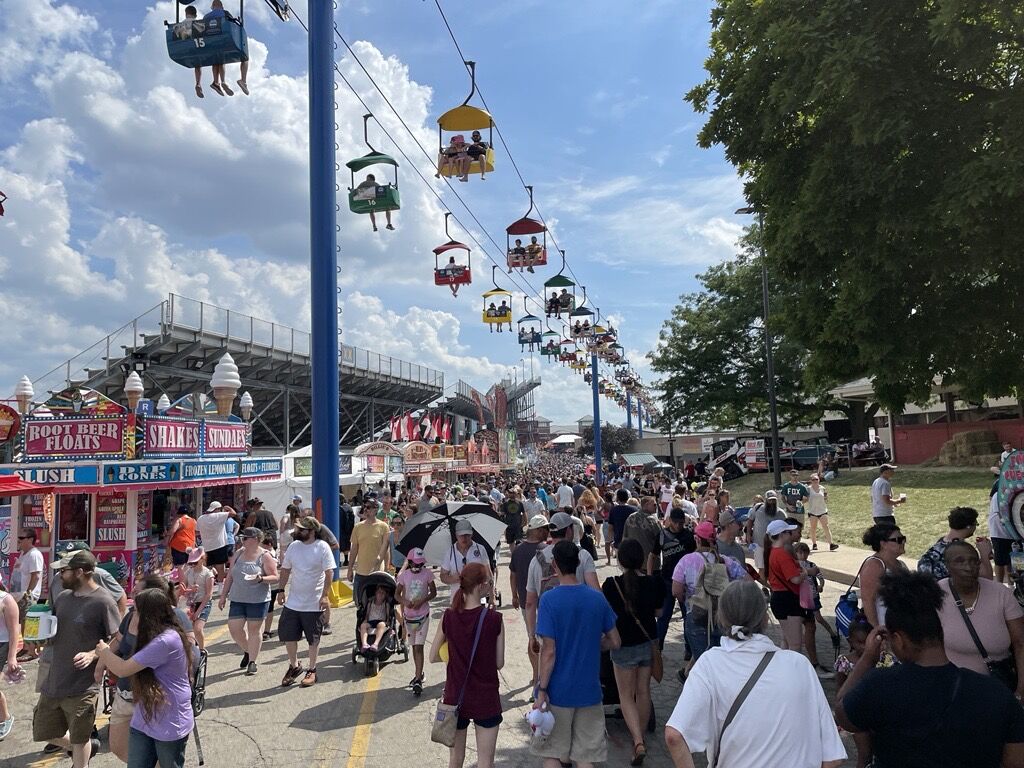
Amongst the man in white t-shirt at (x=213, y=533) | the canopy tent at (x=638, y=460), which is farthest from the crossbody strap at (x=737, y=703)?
the canopy tent at (x=638, y=460)

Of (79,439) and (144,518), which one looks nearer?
(79,439)

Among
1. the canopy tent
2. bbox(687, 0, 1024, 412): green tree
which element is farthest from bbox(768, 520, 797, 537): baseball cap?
the canopy tent

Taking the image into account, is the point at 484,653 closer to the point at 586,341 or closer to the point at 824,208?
the point at 824,208

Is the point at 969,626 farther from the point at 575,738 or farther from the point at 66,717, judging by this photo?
the point at 66,717

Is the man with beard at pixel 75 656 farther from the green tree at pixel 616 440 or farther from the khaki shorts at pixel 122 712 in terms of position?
the green tree at pixel 616 440

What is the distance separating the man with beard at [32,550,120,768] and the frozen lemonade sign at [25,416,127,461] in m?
9.53

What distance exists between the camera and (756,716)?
268 cm

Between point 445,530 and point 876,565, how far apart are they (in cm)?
414

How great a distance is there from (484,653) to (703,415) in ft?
122

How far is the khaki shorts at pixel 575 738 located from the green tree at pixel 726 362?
34601 millimetres

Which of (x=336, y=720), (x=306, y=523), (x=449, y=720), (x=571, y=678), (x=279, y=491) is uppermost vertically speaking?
(x=306, y=523)

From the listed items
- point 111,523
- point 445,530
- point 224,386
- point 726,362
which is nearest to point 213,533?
point 111,523

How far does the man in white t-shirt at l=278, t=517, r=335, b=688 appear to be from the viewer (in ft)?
23.9

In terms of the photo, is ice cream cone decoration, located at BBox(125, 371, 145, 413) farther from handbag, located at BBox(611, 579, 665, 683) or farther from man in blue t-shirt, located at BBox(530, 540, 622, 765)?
man in blue t-shirt, located at BBox(530, 540, 622, 765)
